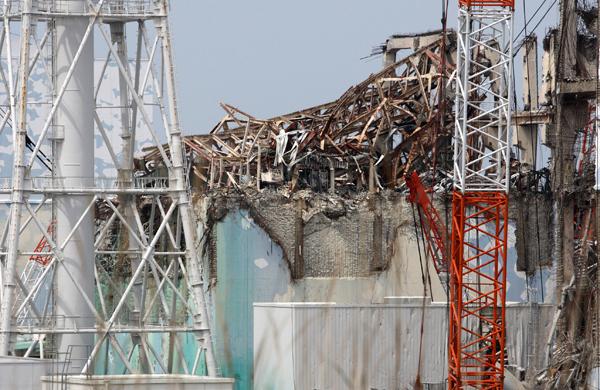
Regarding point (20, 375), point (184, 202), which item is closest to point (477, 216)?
point (184, 202)

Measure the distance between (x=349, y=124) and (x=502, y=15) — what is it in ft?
36.3

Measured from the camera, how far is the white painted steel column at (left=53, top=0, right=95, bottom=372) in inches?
1751

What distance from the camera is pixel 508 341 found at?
57469mm

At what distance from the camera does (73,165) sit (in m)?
44.7

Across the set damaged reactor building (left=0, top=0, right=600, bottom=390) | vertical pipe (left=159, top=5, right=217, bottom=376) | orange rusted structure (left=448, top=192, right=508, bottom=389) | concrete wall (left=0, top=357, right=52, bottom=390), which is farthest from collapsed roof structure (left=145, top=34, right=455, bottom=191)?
concrete wall (left=0, top=357, right=52, bottom=390)

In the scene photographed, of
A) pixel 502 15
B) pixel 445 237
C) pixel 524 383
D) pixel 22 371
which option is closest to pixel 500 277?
pixel 445 237

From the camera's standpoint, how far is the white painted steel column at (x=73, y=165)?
44469mm

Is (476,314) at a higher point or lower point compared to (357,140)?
lower

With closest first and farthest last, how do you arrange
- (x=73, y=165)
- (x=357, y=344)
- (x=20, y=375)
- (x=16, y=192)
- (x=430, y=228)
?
1. (x=20, y=375)
2. (x=16, y=192)
3. (x=73, y=165)
4. (x=357, y=344)
5. (x=430, y=228)

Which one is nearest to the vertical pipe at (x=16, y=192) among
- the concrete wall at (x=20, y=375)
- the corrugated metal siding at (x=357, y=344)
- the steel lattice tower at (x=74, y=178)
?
the steel lattice tower at (x=74, y=178)

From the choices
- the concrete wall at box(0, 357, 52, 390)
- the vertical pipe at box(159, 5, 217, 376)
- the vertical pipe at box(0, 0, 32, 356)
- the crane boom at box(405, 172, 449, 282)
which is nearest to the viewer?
the concrete wall at box(0, 357, 52, 390)

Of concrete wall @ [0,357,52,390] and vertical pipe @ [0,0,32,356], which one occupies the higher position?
vertical pipe @ [0,0,32,356]

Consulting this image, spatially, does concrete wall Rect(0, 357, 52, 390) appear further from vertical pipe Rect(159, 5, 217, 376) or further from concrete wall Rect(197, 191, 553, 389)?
concrete wall Rect(197, 191, 553, 389)

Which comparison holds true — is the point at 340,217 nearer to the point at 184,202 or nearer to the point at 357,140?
the point at 357,140
